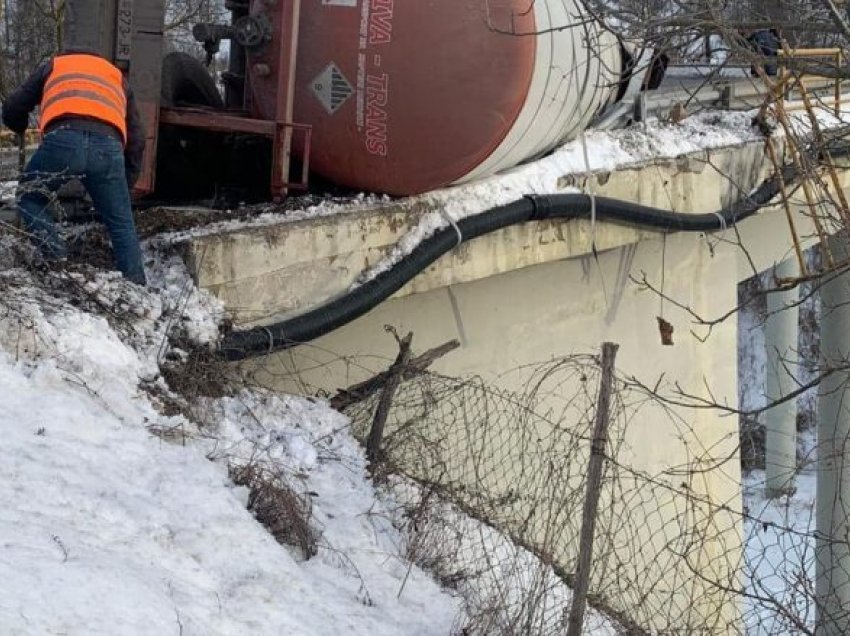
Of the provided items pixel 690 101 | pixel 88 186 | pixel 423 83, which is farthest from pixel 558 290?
pixel 88 186

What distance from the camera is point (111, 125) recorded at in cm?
497

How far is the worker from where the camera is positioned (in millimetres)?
4871

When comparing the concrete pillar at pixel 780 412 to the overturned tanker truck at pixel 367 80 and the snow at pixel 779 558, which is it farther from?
the overturned tanker truck at pixel 367 80

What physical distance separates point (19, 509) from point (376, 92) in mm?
3347

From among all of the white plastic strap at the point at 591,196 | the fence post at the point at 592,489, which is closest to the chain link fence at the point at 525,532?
the fence post at the point at 592,489

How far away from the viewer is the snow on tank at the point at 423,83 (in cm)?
568

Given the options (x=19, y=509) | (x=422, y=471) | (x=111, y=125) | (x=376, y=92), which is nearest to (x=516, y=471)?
(x=422, y=471)

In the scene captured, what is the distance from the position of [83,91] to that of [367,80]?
1.58 metres

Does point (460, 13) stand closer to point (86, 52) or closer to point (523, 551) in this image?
point (86, 52)

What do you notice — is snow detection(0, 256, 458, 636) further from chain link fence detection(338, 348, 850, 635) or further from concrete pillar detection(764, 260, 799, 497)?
concrete pillar detection(764, 260, 799, 497)

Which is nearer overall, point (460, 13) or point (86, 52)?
point (86, 52)

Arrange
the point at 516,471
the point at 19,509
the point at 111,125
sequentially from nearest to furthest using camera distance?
the point at 19,509, the point at 111,125, the point at 516,471

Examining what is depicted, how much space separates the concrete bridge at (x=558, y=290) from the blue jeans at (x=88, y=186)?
12.4 inches

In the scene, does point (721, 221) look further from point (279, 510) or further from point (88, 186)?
point (279, 510)
